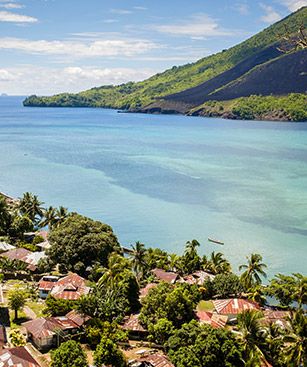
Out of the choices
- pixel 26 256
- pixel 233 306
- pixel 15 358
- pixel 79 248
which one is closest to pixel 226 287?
pixel 233 306

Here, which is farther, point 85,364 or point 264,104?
point 264,104

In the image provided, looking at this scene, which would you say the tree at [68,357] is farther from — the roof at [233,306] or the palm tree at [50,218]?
the palm tree at [50,218]

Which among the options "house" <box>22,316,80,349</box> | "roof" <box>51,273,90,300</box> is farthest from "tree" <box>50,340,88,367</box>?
"roof" <box>51,273,90,300</box>

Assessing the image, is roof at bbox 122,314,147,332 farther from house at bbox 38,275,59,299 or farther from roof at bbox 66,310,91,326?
house at bbox 38,275,59,299

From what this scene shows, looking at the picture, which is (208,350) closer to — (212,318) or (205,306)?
(212,318)

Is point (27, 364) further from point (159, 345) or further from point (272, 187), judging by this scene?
point (272, 187)

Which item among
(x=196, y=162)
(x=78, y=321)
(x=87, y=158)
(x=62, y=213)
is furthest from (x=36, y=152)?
(x=78, y=321)
